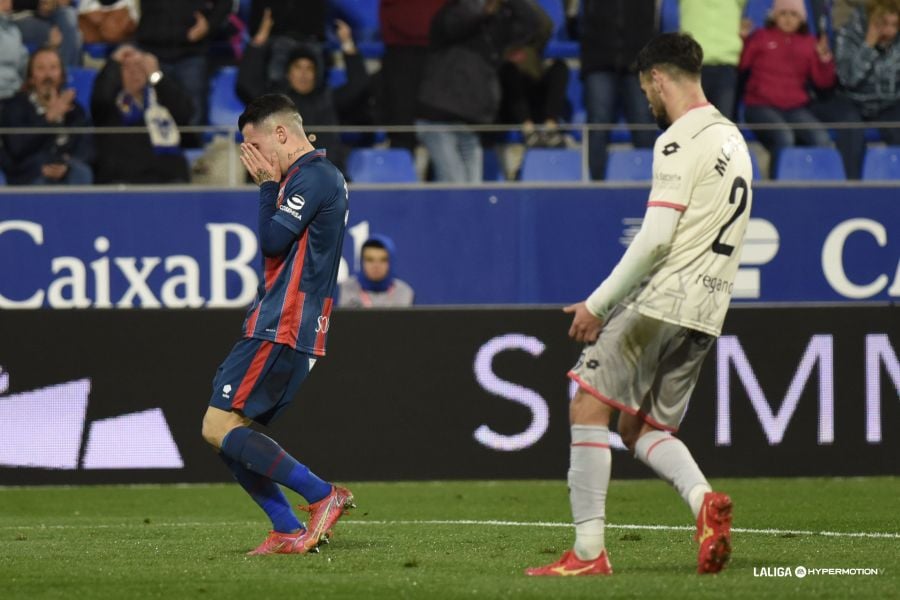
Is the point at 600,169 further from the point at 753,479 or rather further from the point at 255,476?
the point at 255,476

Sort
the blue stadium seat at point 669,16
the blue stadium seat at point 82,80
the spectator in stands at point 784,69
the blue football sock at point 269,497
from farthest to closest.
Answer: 1. the blue stadium seat at point 669,16
2. the blue stadium seat at point 82,80
3. the spectator in stands at point 784,69
4. the blue football sock at point 269,497

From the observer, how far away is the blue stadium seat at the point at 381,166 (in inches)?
580

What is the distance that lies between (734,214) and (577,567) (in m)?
1.51

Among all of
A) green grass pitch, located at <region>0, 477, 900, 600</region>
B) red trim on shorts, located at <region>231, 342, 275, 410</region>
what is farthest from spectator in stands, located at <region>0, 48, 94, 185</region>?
red trim on shorts, located at <region>231, 342, 275, 410</region>

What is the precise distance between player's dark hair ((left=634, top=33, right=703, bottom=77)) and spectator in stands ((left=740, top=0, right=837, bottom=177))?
8.88m

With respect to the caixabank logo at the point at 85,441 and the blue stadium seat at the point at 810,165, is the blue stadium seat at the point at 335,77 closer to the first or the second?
the blue stadium seat at the point at 810,165

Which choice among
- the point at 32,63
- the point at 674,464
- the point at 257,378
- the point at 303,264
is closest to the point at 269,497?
the point at 257,378

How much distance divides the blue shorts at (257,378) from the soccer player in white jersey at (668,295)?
160cm

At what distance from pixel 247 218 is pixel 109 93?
5.66 ft

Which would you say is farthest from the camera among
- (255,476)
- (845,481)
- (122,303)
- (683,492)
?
(122,303)

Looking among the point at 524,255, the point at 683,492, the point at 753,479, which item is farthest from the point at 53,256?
the point at 683,492

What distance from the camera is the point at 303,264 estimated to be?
7352 millimetres

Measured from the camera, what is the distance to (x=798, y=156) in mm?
14594

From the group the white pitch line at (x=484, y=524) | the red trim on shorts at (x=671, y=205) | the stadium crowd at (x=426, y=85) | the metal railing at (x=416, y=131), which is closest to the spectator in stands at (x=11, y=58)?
the stadium crowd at (x=426, y=85)
